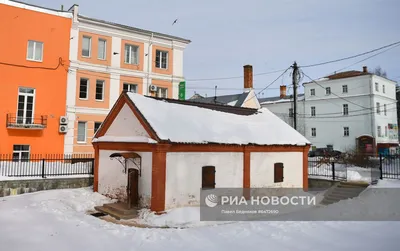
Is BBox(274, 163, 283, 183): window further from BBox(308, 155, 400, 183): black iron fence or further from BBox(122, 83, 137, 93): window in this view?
BBox(122, 83, 137, 93): window

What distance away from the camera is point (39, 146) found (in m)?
22.0

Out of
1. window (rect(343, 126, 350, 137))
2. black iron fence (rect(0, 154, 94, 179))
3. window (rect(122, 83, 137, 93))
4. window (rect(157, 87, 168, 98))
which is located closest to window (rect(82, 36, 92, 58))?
window (rect(122, 83, 137, 93))

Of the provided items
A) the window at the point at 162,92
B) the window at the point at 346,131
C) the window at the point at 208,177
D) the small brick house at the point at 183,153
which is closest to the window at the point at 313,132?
the window at the point at 346,131

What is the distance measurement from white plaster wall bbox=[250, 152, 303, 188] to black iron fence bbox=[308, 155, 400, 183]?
7.83 ft

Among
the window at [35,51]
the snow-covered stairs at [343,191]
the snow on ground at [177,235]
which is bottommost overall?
the snow on ground at [177,235]

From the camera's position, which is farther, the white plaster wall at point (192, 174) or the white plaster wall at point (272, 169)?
the white plaster wall at point (272, 169)

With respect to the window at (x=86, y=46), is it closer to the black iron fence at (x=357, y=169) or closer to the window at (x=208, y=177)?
the window at (x=208, y=177)

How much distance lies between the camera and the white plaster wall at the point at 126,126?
13.4 metres

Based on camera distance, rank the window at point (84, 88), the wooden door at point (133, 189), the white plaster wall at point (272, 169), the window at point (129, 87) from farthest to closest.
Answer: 1. the window at point (129, 87)
2. the window at point (84, 88)
3. the white plaster wall at point (272, 169)
4. the wooden door at point (133, 189)

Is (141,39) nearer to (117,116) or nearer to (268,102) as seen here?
(117,116)

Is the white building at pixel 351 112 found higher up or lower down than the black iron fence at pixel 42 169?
higher up

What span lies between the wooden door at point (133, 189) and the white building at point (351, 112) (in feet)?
103

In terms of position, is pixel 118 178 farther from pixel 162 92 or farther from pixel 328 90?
pixel 328 90

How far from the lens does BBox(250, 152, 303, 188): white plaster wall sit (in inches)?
603
